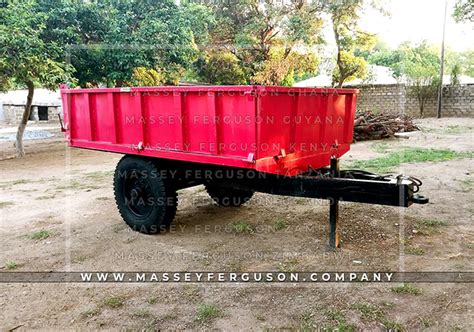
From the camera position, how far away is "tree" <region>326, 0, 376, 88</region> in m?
19.9

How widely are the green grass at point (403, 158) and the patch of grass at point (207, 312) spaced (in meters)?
5.73

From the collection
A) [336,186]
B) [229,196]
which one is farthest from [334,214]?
[229,196]

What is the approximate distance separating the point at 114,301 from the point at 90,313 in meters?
0.20

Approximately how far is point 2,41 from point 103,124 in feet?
19.7

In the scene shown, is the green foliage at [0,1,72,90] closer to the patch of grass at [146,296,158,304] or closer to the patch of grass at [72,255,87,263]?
the patch of grass at [72,255,87,263]

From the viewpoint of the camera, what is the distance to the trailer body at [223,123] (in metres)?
3.54

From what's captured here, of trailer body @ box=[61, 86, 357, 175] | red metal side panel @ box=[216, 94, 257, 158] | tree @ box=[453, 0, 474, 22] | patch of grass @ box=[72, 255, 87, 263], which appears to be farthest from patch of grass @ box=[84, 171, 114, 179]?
tree @ box=[453, 0, 474, 22]

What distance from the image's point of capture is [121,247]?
173 inches

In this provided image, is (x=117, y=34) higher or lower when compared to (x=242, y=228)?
higher

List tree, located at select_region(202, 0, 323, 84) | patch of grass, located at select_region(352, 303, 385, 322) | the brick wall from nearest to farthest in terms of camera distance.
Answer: patch of grass, located at select_region(352, 303, 385, 322)
tree, located at select_region(202, 0, 323, 84)
the brick wall

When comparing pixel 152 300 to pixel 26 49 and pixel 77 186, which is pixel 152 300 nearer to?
pixel 77 186

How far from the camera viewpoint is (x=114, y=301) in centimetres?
321

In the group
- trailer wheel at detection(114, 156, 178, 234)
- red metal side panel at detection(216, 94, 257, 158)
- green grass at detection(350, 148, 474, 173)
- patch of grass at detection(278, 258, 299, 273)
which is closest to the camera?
red metal side panel at detection(216, 94, 257, 158)

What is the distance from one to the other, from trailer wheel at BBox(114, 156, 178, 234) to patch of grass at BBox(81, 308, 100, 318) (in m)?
1.58
